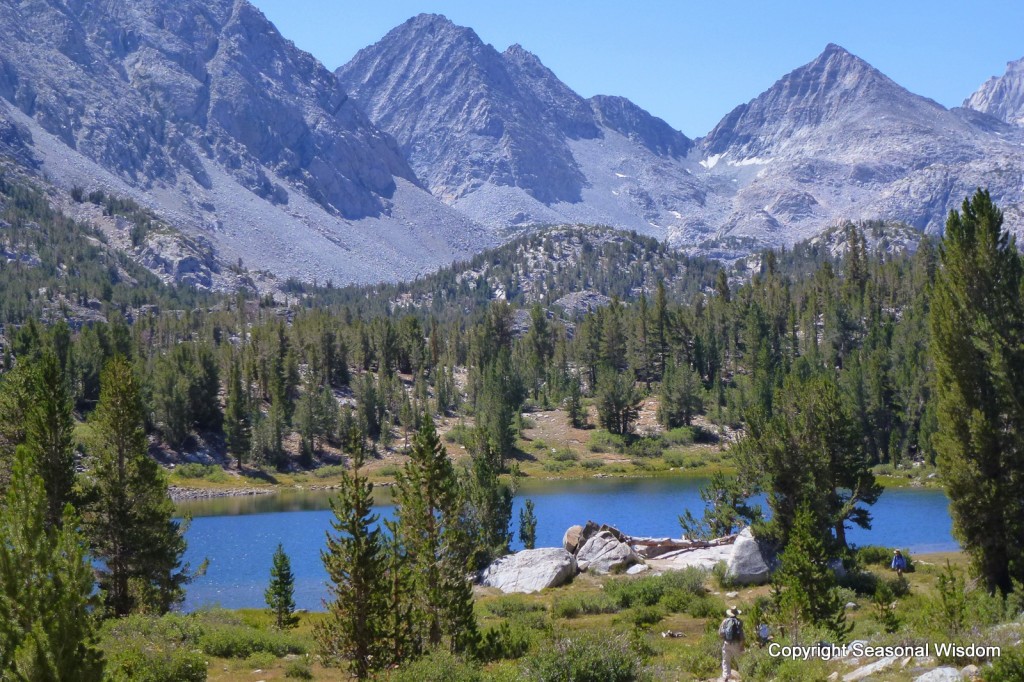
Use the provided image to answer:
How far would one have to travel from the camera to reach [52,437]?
125ft

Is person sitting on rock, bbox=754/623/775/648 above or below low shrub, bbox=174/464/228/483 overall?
above

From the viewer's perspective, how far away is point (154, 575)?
139 ft

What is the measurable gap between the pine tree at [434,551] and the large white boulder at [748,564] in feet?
62.6

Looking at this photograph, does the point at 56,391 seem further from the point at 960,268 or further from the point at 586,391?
the point at 586,391

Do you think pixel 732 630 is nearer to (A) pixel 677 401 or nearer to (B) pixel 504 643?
(B) pixel 504 643

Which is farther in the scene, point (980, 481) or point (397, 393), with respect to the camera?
point (397, 393)

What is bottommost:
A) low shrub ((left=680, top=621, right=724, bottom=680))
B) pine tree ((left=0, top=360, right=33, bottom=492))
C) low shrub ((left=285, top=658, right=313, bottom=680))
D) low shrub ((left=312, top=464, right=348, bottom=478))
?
low shrub ((left=312, top=464, right=348, bottom=478))

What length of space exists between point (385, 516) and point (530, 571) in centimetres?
3794

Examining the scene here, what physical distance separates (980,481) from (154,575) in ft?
121

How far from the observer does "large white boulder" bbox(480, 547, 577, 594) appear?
48875 millimetres

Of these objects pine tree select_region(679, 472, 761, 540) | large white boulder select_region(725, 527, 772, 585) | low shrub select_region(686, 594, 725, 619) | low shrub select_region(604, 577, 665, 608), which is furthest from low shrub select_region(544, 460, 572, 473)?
low shrub select_region(686, 594, 725, 619)

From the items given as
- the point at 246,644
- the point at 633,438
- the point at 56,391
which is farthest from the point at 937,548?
the point at 633,438

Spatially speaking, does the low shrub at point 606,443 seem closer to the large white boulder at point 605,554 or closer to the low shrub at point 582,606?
the large white boulder at point 605,554

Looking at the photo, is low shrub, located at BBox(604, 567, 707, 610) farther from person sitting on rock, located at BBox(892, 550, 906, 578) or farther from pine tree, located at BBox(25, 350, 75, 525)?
pine tree, located at BBox(25, 350, 75, 525)
